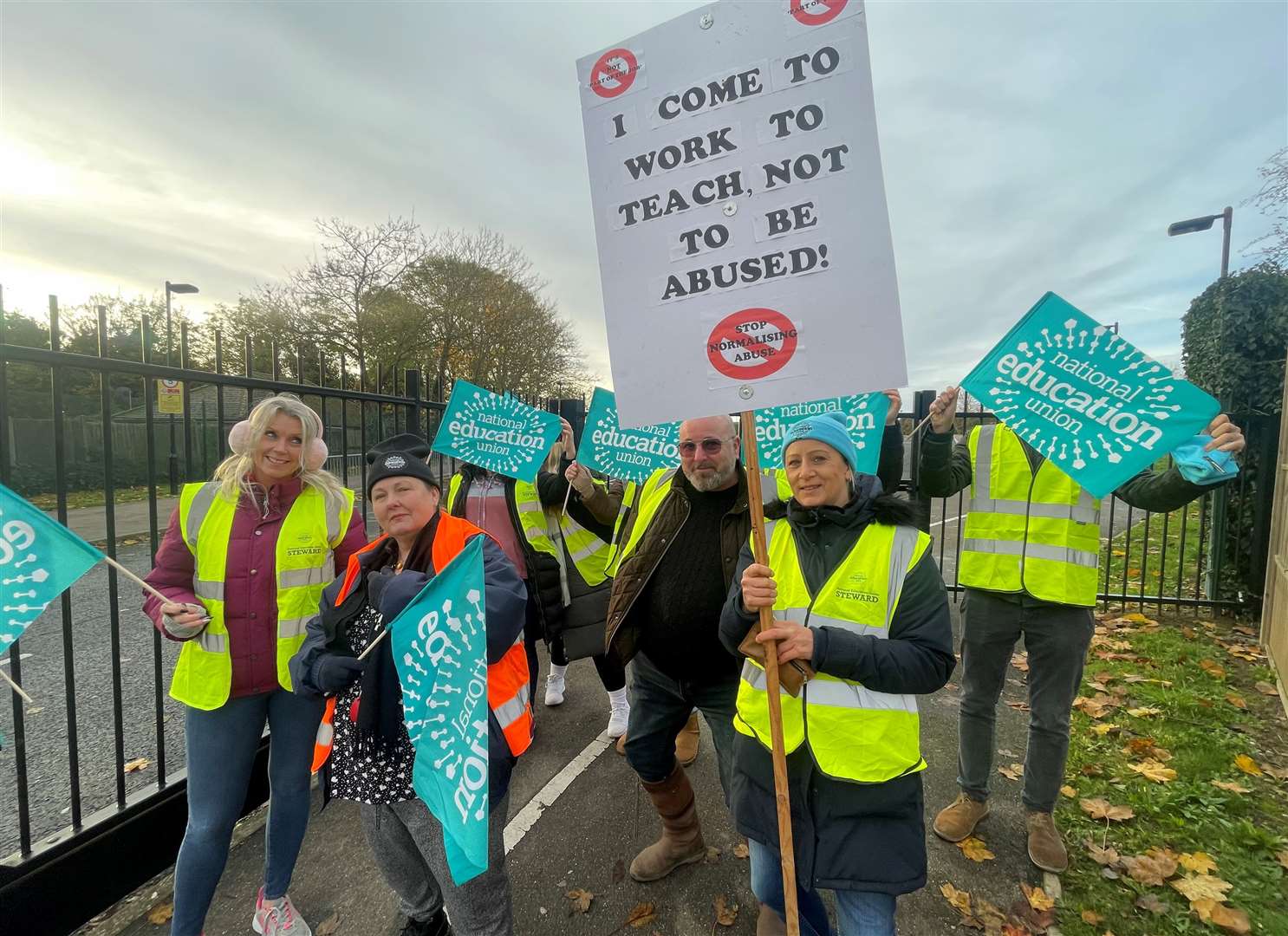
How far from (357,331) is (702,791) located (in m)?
18.1

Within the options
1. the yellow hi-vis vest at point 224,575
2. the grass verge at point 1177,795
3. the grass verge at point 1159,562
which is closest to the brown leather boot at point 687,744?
the grass verge at point 1177,795

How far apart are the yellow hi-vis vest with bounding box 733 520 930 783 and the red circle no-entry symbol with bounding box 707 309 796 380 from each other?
66 cm

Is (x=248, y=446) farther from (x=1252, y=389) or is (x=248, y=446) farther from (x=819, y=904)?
(x=1252, y=389)

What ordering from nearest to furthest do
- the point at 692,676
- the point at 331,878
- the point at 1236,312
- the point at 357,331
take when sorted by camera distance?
the point at 692,676
the point at 331,878
the point at 1236,312
the point at 357,331

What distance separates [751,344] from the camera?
1646 mm

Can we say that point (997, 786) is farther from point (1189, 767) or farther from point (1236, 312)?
point (1236, 312)

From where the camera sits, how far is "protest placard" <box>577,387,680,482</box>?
3973mm

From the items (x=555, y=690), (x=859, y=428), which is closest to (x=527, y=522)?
(x=555, y=690)

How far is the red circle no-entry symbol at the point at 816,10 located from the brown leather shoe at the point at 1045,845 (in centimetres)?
338

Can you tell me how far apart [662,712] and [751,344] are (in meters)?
A: 1.77

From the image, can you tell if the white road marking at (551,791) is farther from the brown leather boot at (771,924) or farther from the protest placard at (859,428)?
the protest placard at (859,428)

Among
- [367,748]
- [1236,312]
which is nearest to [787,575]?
[367,748]

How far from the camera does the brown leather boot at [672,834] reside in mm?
2693

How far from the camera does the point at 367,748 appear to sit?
6.50 feet
